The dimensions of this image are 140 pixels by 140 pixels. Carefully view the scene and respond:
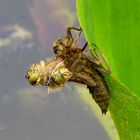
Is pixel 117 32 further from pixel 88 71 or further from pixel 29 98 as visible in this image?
pixel 29 98

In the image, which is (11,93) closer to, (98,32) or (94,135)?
(94,135)

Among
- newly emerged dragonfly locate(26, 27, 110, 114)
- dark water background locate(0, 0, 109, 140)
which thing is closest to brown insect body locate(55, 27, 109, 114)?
newly emerged dragonfly locate(26, 27, 110, 114)

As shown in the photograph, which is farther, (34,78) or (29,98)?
(29,98)

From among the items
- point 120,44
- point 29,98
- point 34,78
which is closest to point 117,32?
point 120,44

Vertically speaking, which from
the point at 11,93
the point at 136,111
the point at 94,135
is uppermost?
the point at 11,93

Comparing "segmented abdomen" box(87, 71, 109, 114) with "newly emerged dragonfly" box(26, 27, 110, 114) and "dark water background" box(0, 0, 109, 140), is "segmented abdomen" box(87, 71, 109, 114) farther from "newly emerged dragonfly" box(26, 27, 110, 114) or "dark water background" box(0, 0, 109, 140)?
"dark water background" box(0, 0, 109, 140)

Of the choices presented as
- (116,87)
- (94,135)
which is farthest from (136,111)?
(94,135)
